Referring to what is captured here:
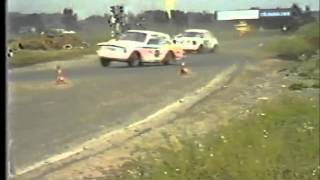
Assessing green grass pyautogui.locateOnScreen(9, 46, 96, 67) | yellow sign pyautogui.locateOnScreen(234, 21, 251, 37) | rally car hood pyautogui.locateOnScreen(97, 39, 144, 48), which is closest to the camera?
green grass pyautogui.locateOnScreen(9, 46, 96, 67)

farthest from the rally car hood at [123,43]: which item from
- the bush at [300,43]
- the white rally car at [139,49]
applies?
the bush at [300,43]

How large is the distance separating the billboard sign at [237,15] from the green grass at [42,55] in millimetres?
437

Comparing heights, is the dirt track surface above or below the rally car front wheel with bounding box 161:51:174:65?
below

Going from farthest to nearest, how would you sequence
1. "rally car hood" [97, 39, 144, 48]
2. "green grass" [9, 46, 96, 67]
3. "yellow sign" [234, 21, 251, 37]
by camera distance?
"yellow sign" [234, 21, 251, 37], "rally car hood" [97, 39, 144, 48], "green grass" [9, 46, 96, 67]

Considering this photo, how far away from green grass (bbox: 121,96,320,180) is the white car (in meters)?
0.28

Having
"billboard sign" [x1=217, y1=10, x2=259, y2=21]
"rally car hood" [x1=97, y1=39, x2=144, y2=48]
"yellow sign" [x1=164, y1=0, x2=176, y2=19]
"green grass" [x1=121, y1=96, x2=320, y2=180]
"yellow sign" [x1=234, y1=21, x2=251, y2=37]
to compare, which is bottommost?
"green grass" [x1=121, y1=96, x2=320, y2=180]

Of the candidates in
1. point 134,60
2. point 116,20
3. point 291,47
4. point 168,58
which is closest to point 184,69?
point 168,58

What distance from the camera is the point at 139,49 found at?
90.4 inches

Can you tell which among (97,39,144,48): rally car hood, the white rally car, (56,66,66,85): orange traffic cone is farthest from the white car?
(56,66,66,85): orange traffic cone

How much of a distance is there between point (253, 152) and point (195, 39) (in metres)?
0.43

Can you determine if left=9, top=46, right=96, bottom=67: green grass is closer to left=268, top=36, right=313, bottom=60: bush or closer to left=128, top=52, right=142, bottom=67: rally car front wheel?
left=128, top=52, right=142, bottom=67: rally car front wheel

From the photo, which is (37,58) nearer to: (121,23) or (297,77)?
(121,23)

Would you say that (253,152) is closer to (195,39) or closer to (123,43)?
(195,39)

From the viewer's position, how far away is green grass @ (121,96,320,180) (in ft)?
7.37
